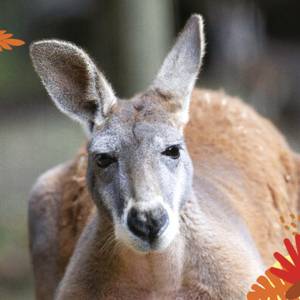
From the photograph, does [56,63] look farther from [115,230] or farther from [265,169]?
[265,169]

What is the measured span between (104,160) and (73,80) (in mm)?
485

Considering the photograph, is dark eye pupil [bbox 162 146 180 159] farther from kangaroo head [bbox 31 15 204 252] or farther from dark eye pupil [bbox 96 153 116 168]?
dark eye pupil [bbox 96 153 116 168]

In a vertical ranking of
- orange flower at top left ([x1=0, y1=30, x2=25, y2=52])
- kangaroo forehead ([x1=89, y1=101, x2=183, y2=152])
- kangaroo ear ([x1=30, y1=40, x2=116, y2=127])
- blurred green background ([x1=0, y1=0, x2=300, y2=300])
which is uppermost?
orange flower at top left ([x1=0, y1=30, x2=25, y2=52])

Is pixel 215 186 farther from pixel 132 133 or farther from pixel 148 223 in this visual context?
pixel 148 223

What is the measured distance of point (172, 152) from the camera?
457cm

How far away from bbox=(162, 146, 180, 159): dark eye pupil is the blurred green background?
5191 millimetres

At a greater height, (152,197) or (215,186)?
(152,197)

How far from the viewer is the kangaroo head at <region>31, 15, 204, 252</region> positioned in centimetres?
426

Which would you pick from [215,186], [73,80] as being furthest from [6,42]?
[215,186]

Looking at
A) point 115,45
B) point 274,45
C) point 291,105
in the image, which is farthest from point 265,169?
point 274,45

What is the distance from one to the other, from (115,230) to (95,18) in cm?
944

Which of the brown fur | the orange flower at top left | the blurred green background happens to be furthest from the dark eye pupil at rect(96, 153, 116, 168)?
the blurred green background

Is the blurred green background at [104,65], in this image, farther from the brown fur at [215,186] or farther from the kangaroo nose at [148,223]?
the kangaroo nose at [148,223]

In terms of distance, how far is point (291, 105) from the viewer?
12422mm
